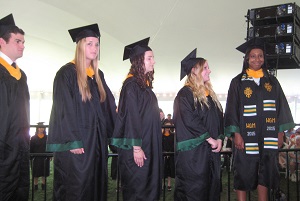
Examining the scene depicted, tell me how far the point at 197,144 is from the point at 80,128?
127 centimetres

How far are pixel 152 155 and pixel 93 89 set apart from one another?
91 centimetres

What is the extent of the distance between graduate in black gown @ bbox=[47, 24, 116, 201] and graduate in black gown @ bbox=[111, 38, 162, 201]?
19cm

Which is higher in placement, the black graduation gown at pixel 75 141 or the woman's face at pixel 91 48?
the woman's face at pixel 91 48

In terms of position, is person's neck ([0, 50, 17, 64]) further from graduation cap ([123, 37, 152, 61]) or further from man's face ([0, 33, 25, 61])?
graduation cap ([123, 37, 152, 61])

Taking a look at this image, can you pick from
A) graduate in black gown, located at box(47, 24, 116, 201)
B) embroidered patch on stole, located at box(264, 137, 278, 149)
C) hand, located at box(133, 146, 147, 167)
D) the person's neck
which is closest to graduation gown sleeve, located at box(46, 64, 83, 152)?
graduate in black gown, located at box(47, 24, 116, 201)

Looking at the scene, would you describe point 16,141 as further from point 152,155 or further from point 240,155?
point 240,155

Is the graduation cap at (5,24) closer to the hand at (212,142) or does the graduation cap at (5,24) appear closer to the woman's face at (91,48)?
the woman's face at (91,48)

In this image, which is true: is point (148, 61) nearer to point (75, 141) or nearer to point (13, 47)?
point (75, 141)

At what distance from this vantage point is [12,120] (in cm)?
256

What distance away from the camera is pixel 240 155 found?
10.2 feet

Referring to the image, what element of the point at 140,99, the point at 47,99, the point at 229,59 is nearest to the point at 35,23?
the point at 47,99

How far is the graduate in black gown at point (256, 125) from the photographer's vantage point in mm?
3047

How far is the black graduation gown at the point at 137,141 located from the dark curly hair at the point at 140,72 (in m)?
0.09

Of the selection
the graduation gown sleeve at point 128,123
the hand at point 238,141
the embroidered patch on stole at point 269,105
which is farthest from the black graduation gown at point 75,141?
the embroidered patch on stole at point 269,105
